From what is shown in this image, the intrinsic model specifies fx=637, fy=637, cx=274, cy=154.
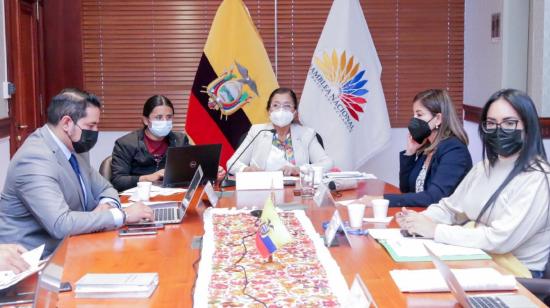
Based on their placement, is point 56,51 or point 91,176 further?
point 56,51

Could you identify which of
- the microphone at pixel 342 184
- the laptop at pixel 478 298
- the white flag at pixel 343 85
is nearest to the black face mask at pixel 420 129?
the microphone at pixel 342 184

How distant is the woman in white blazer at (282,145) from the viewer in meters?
3.86

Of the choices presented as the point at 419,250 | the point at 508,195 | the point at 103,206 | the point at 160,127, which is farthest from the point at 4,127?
the point at 508,195

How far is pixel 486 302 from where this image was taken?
1.49 m

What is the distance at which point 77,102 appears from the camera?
248cm

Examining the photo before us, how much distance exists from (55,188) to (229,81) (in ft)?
8.66

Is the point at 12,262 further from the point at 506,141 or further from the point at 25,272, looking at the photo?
the point at 506,141

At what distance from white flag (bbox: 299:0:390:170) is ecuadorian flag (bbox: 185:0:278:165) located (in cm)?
35

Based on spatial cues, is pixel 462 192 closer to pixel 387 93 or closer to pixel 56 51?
pixel 387 93

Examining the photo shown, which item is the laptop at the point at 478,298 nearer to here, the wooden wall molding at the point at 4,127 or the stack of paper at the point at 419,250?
the stack of paper at the point at 419,250

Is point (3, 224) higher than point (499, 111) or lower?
lower

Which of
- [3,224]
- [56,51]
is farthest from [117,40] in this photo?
[3,224]

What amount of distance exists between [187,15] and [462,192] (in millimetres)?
3294

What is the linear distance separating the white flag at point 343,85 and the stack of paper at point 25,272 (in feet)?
10.5
